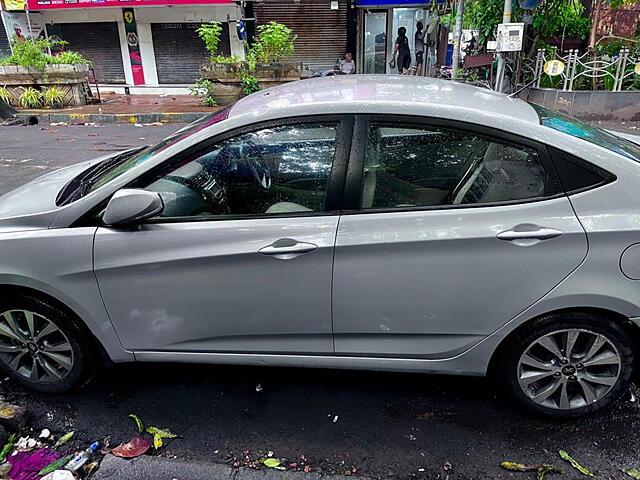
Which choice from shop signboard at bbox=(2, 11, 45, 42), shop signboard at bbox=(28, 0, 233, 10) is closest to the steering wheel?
shop signboard at bbox=(28, 0, 233, 10)

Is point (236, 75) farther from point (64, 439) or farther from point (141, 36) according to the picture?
point (64, 439)

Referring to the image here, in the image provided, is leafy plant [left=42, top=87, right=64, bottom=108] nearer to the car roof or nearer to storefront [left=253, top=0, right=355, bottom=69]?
storefront [left=253, top=0, right=355, bottom=69]

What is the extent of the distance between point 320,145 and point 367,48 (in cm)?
1623

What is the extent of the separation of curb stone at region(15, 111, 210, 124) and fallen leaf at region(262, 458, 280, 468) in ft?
34.8

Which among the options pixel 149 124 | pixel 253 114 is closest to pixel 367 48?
pixel 149 124

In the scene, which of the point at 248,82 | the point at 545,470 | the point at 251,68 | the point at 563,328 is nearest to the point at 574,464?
the point at 545,470

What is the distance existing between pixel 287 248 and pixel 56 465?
4.89 ft

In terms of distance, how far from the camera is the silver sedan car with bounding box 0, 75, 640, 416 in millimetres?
2186

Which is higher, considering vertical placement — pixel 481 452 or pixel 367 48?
pixel 367 48

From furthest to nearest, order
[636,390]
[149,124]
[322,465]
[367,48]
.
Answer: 1. [367,48]
2. [149,124]
3. [636,390]
4. [322,465]

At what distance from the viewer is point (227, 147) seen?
239 cm

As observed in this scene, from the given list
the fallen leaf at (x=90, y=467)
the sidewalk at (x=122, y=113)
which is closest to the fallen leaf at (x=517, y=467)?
the fallen leaf at (x=90, y=467)

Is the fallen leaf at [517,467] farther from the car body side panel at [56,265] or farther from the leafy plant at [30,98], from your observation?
the leafy plant at [30,98]

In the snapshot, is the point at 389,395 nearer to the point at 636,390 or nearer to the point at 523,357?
the point at 523,357
